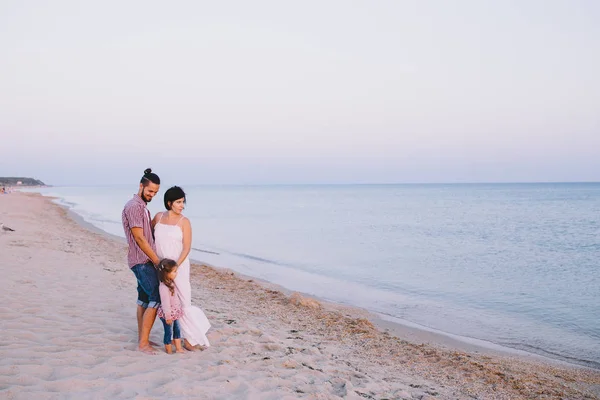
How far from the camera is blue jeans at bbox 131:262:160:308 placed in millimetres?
4562

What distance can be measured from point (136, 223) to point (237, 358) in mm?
1734

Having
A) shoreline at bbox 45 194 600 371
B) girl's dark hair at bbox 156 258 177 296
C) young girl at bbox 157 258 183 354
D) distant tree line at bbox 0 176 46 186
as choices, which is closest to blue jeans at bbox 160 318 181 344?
young girl at bbox 157 258 183 354

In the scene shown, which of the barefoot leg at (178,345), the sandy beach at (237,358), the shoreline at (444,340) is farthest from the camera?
the shoreline at (444,340)

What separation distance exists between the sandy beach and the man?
369mm

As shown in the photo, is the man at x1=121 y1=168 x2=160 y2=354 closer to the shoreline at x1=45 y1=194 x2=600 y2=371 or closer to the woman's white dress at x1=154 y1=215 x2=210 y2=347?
the woman's white dress at x1=154 y1=215 x2=210 y2=347

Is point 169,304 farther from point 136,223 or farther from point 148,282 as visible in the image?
point 136,223

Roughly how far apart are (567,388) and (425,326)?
10.7 ft

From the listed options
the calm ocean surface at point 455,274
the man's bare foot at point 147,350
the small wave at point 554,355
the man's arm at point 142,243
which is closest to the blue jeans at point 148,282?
the man's arm at point 142,243

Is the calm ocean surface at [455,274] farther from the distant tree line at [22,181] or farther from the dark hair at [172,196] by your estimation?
the distant tree line at [22,181]

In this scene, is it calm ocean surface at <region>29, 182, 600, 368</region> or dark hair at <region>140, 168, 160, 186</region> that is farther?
calm ocean surface at <region>29, 182, 600, 368</region>

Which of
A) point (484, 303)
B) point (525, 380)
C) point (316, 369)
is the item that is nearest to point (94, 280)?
point (316, 369)

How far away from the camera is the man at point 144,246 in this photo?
4.42m

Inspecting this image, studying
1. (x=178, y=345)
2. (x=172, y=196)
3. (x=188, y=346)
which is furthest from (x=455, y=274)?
(x=172, y=196)

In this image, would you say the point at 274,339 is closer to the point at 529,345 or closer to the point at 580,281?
the point at 529,345
